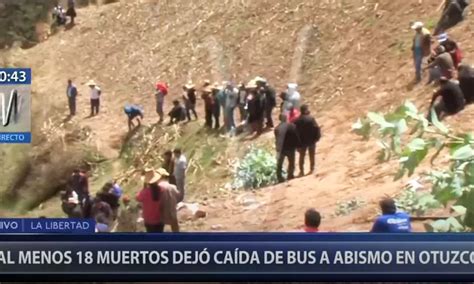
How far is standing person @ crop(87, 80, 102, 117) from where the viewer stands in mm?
11805

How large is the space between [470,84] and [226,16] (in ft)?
6.91

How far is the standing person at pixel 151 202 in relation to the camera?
37.7 ft

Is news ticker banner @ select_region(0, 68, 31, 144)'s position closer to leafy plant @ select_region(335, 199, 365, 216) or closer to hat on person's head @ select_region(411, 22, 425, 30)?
leafy plant @ select_region(335, 199, 365, 216)

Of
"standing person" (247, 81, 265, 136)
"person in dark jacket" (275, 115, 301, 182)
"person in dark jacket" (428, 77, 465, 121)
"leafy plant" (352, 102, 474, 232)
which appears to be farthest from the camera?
"standing person" (247, 81, 265, 136)

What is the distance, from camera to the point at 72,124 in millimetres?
11891

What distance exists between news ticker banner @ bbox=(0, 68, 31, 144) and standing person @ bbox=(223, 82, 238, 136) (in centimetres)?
162

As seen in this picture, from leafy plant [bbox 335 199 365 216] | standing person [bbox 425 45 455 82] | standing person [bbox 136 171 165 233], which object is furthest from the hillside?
standing person [bbox 136 171 165 233]

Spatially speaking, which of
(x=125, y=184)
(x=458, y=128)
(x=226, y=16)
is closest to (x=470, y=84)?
(x=458, y=128)

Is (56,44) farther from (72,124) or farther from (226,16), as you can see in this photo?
(226,16)

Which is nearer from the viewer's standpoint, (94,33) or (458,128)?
(458,128)

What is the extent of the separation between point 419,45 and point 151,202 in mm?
2534

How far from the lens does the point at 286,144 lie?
38.2 ft

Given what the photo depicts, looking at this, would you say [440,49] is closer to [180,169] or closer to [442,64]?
[442,64]

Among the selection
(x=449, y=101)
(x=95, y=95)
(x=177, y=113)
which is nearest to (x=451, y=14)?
(x=449, y=101)
